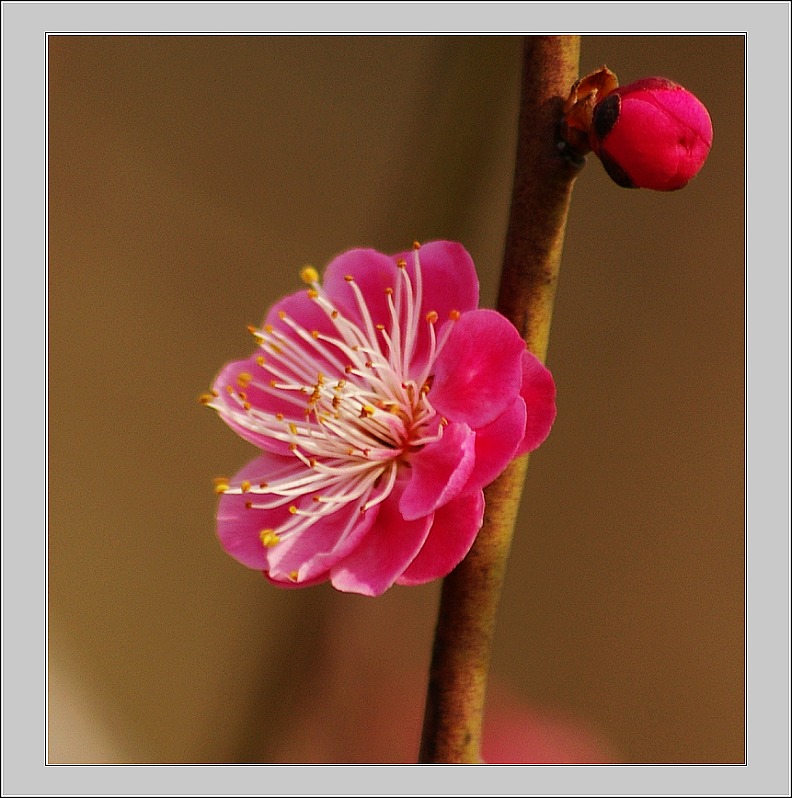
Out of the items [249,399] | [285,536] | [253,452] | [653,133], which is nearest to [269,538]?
[285,536]

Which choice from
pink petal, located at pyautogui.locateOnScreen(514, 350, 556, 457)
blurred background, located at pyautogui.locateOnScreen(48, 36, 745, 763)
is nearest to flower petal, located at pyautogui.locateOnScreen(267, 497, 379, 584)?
pink petal, located at pyautogui.locateOnScreen(514, 350, 556, 457)

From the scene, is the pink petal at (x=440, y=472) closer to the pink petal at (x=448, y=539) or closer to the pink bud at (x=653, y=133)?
the pink petal at (x=448, y=539)

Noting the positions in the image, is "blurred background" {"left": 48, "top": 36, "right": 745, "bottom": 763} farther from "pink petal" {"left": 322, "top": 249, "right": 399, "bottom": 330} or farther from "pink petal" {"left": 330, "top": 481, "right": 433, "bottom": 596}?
"pink petal" {"left": 330, "top": 481, "right": 433, "bottom": 596}

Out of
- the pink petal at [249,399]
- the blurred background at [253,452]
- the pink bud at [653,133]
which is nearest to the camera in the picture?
the pink bud at [653,133]

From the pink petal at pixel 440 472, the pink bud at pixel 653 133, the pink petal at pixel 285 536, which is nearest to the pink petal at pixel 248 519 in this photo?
the pink petal at pixel 285 536

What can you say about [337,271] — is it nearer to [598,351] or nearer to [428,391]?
[428,391]

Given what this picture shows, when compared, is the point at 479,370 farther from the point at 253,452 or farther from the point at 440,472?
the point at 253,452

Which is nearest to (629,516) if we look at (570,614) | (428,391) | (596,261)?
(570,614)
